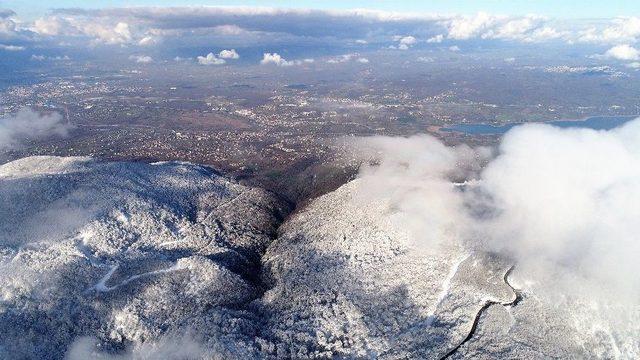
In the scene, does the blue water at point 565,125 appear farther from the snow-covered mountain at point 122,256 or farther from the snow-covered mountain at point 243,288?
the snow-covered mountain at point 243,288

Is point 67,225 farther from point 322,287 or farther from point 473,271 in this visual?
point 473,271

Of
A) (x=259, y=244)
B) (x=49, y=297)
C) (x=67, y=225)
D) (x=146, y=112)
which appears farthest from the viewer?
(x=146, y=112)

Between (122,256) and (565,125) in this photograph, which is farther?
(565,125)

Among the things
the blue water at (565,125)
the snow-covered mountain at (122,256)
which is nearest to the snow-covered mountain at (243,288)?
the snow-covered mountain at (122,256)

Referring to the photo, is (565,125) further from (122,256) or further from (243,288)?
(122,256)

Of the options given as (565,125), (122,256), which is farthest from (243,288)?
(565,125)

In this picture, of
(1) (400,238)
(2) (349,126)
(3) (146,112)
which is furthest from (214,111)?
(1) (400,238)
